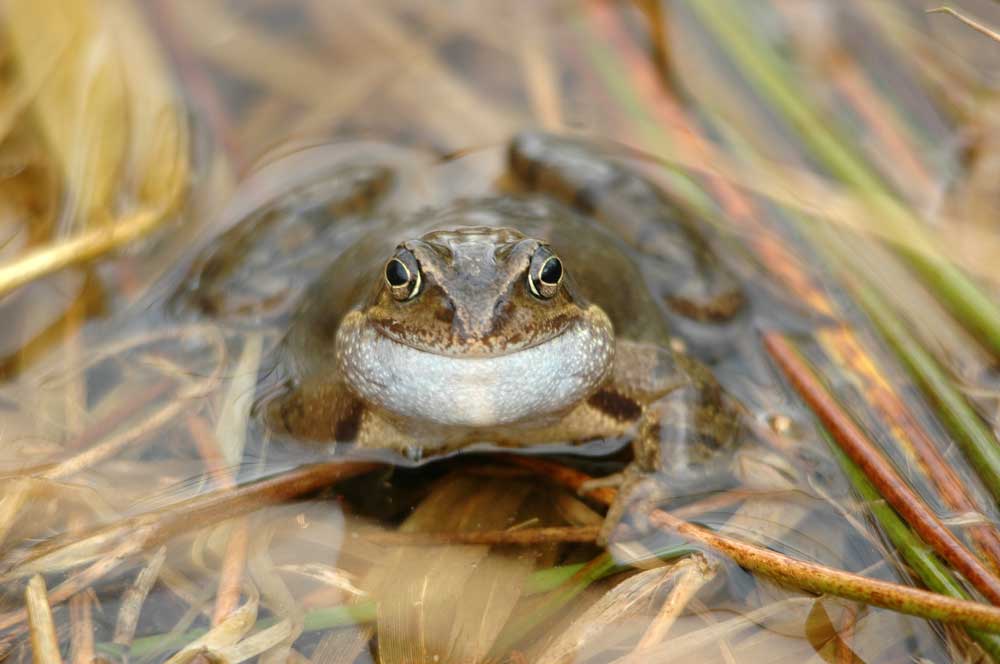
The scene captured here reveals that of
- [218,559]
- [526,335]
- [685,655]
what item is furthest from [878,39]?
[218,559]

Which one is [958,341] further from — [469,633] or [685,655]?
[469,633]

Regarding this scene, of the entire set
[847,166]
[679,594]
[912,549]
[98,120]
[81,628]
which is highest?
[847,166]

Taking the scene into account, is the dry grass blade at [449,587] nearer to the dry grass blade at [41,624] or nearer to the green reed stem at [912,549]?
the dry grass blade at [41,624]

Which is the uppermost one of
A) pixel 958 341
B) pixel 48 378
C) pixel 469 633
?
pixel 958 341

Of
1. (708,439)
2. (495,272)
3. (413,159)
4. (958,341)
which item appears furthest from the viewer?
(413,159)

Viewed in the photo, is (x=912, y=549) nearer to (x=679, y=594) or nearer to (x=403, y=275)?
(x=679, y=594)

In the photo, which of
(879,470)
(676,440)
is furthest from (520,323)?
(879,470)
